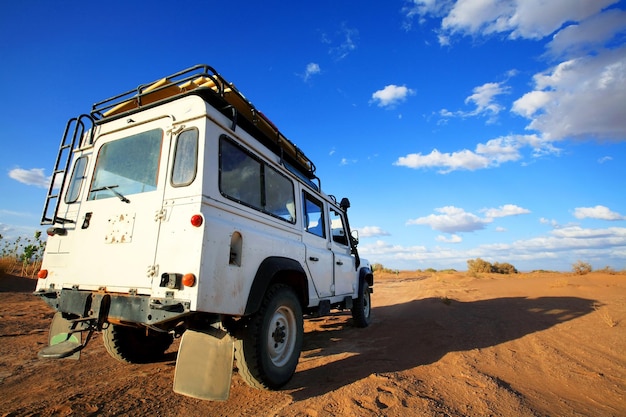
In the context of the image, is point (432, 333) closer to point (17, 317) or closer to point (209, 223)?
point (209, 223)

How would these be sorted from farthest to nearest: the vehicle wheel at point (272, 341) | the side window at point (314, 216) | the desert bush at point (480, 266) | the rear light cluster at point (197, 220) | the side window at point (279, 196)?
the desert bush at point (480, 266)
the side window at point (314, 216)
the side window at point (279, 196)
the vehicle wheel at point (272, 341)
the rear light cluster at point (197, 220)

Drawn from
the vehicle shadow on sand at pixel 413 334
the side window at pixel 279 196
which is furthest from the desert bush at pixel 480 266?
the side window at pixel 279 196

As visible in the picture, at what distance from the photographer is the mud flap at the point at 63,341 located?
9.79 ft

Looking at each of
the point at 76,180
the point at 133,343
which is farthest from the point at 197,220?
the point at 133,343

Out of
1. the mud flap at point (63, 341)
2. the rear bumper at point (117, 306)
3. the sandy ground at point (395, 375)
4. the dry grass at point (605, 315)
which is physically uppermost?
the rear bumper at point (117, 306)

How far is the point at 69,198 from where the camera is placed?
146 inches

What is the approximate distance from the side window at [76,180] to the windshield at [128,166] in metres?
0.27

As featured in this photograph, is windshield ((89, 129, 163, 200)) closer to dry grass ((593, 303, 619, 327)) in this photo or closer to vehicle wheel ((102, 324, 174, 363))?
vehicle wheel ((102, 324, 174, 363))

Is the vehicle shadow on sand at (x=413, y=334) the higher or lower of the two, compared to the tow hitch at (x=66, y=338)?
lower

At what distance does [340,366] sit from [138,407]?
2.23m


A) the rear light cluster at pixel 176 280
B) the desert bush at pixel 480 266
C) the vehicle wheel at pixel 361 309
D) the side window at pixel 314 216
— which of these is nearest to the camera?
the rear light cluster at pixel 176 280

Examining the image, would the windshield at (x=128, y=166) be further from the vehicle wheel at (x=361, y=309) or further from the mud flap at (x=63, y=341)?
the vehicle wheel at (x=361, y=309)

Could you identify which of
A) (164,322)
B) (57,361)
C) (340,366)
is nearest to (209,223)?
(164,322)

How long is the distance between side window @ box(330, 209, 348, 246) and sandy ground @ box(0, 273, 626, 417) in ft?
5.99
